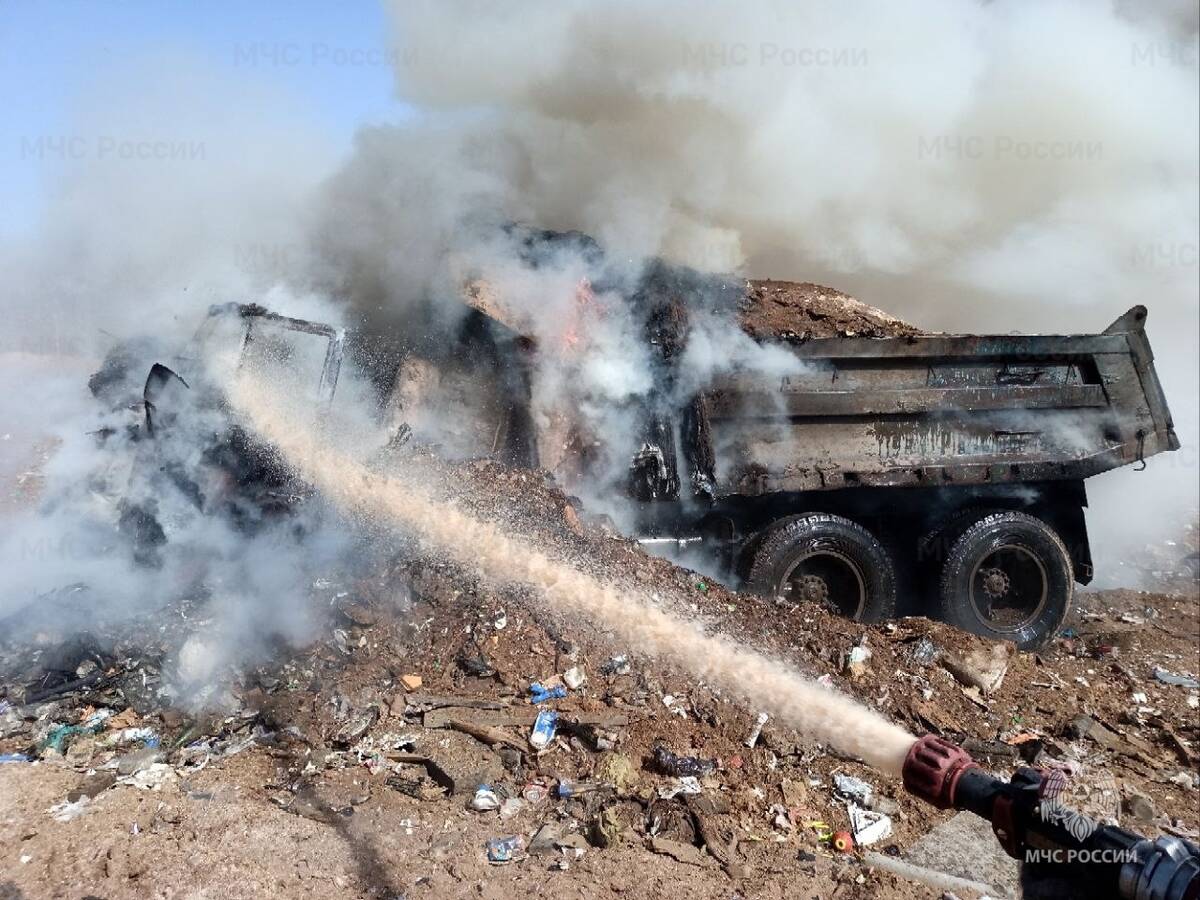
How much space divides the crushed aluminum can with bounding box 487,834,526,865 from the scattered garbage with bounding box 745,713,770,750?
1325 millimetres

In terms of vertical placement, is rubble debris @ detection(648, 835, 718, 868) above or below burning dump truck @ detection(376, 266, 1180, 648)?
below

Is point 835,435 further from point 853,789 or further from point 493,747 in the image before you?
point 493,747

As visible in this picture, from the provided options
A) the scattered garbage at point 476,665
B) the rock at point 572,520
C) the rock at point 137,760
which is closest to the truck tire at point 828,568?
the rock at point 572,520

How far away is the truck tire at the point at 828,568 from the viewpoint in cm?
585

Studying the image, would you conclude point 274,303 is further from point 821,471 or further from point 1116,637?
point 1116,637

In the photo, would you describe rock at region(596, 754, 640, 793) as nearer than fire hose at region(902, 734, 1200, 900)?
No

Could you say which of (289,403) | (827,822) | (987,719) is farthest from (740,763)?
(289,403)

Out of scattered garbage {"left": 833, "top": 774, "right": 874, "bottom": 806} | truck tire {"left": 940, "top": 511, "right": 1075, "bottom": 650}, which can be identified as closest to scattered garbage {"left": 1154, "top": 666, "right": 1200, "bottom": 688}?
truck tire {"left": 940, "top": 511, "right": 1075, "bottom": 650}

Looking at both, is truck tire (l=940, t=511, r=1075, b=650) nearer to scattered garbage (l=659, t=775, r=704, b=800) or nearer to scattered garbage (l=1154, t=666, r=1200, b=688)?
scattered garbage (l=1154, t=666, r=1200, b=688)

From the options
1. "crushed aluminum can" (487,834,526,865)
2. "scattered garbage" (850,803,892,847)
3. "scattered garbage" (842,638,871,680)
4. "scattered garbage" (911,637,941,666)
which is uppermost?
"scattered garbage" (911,637,941,666)

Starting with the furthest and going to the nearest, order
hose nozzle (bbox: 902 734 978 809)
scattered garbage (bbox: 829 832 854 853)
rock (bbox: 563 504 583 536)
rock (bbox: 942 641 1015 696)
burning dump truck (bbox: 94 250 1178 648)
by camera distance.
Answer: burning dump truck (bbox: 94 250 1178 648) → rock (bbox: 563 504 583 536) → rock (bbox: 942 641 1015 696) → scattered garbage (bbox: 829 832 854 853) → hose nozzle (bbox: 902 734 978 809)

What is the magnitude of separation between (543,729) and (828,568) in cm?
276

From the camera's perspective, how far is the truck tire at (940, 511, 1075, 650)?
6.17 meters

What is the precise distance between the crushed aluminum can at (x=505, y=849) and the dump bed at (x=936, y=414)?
2.84 metres
